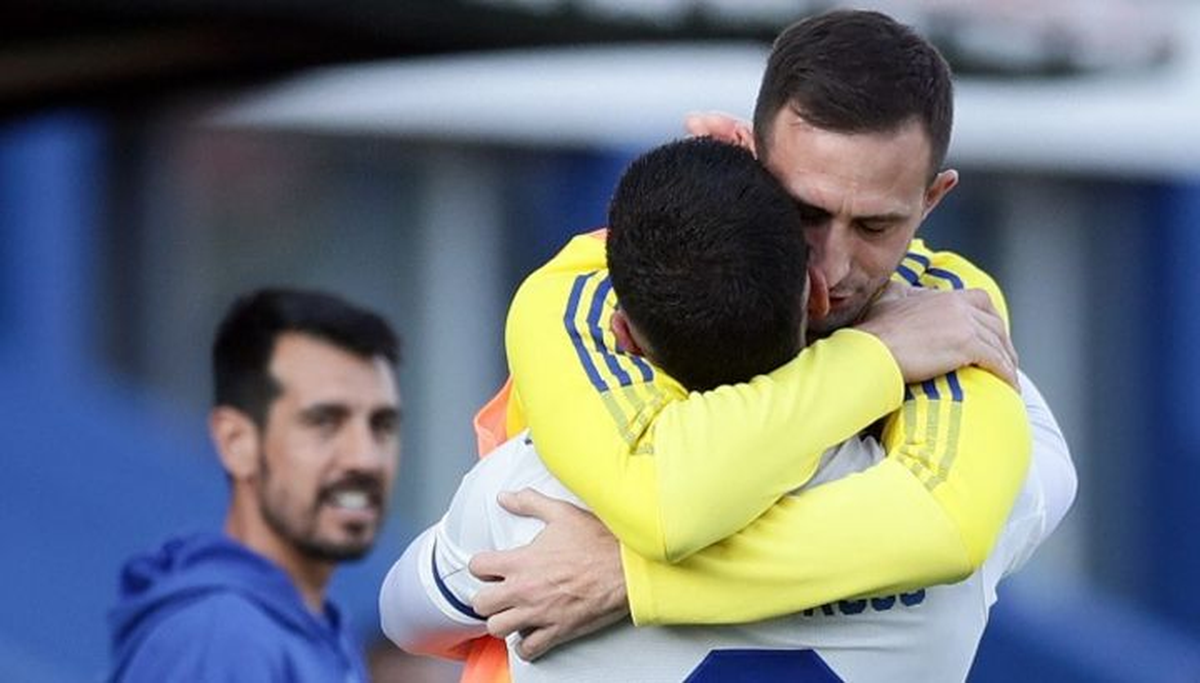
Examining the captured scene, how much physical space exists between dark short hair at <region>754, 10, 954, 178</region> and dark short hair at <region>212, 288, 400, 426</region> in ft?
8.93

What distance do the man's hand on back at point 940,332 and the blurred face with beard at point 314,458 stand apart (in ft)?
8.36

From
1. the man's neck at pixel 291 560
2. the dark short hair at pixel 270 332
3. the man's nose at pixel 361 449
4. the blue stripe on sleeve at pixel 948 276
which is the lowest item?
the blue stripe on sleeve at pixel 948 276

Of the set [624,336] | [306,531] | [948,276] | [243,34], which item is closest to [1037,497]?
[948,276]

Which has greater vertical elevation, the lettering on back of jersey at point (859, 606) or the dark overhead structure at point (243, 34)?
the dark overhead structure at point (243, 34)

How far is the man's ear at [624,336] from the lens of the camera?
237 centimetres

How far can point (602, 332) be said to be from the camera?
238 centimetres

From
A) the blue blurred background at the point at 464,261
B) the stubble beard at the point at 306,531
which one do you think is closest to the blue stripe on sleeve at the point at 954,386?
the stubble beard at the point at 306,531

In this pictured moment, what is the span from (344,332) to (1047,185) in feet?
30.8

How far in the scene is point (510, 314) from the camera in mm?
2449

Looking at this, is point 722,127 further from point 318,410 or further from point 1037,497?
point 318,410

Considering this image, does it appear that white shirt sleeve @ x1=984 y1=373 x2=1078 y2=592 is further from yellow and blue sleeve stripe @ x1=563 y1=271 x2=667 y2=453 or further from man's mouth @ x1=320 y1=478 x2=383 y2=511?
man's mouth @ x1=320 y1=478 x2=383 y2=511

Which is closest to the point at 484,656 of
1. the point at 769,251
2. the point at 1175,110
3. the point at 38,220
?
the point at 769,251

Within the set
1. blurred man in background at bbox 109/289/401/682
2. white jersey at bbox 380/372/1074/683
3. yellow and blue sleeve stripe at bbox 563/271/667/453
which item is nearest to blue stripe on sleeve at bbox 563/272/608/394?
yellow and blue sleeve stripe at bbox 563/271/667/453

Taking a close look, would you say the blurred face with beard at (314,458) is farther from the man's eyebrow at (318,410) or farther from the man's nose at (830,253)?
the man's nose at (830,253)
